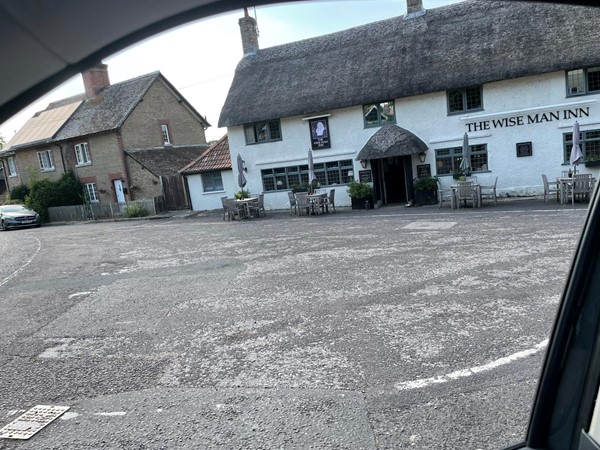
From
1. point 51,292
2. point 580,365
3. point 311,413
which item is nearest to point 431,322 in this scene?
point 311,413

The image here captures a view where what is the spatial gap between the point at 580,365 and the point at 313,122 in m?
22.3

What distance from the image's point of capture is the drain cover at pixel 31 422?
408cm

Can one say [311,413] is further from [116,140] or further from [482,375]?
[116,140]

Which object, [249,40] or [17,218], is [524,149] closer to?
[249,40]

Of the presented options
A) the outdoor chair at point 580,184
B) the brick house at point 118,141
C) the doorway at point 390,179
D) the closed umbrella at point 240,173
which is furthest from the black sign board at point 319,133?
the brick house at point 118,141

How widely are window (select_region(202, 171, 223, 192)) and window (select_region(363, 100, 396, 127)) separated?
10.2m

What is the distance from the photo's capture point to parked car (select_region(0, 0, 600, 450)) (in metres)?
1.12

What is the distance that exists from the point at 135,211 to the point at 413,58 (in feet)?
63.8

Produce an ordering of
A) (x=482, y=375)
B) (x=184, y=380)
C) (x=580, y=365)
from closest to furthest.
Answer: (x=580, y=365) → (x=482, y=375) → (x=184, y=380)

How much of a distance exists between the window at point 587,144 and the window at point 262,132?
Result: 13565 millimetres

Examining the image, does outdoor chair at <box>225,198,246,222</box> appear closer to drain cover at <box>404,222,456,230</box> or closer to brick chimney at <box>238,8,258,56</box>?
drain cover at <box>404,222,456,230</box>

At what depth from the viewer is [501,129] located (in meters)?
19.2

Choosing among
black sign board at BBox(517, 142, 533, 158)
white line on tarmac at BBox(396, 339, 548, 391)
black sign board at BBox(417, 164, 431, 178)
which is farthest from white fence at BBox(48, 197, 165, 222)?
white line on tarmac at BBox(396, 339, 548, 391)

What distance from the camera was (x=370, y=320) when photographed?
6.09m
